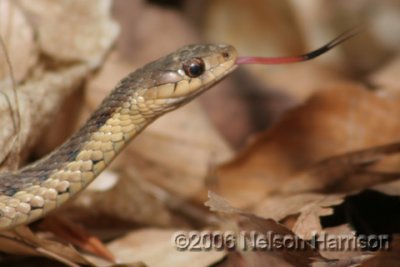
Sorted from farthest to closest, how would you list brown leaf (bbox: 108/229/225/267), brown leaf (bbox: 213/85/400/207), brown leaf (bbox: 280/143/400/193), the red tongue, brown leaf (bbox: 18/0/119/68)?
brown leaf (bbox: 213/85/400/207), brown leaf (bbox: 18/0/119/68), brown leaf (bbox: 280/143/400/193), the red tongue, brown leaf (bbox: 108/229/225/267)

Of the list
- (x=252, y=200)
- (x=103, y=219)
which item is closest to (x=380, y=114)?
(x=252, y=200)

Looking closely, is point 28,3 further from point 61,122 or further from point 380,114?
point 380,114

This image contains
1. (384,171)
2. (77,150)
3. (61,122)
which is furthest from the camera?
(61,122)

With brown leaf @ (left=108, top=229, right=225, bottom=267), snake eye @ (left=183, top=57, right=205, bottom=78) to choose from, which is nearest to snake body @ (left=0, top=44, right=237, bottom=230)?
snake eye @ (left=183, top=57, right=205, bottom=78)

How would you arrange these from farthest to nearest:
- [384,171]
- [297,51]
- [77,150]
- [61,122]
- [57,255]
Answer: [297,51] < [61,122] < [384,171] < [77,150] < [57,255]

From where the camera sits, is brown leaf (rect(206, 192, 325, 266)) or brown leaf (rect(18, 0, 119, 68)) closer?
brown leaf (rect(206, 192, 325, 266))

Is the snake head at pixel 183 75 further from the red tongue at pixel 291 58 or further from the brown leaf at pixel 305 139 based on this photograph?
the brown leaf at pixel 305 139

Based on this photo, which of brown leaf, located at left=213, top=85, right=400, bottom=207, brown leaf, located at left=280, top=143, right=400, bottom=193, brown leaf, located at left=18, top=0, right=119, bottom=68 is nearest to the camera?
brown leaf, located at left=280, top=143, right=400, bottom=193

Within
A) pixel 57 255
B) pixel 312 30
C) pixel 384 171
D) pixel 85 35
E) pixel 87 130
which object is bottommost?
pixel 57 255

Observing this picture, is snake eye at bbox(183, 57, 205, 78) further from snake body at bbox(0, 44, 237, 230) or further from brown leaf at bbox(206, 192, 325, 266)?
brown leaf at bbox(206, 192, 325, 266)
